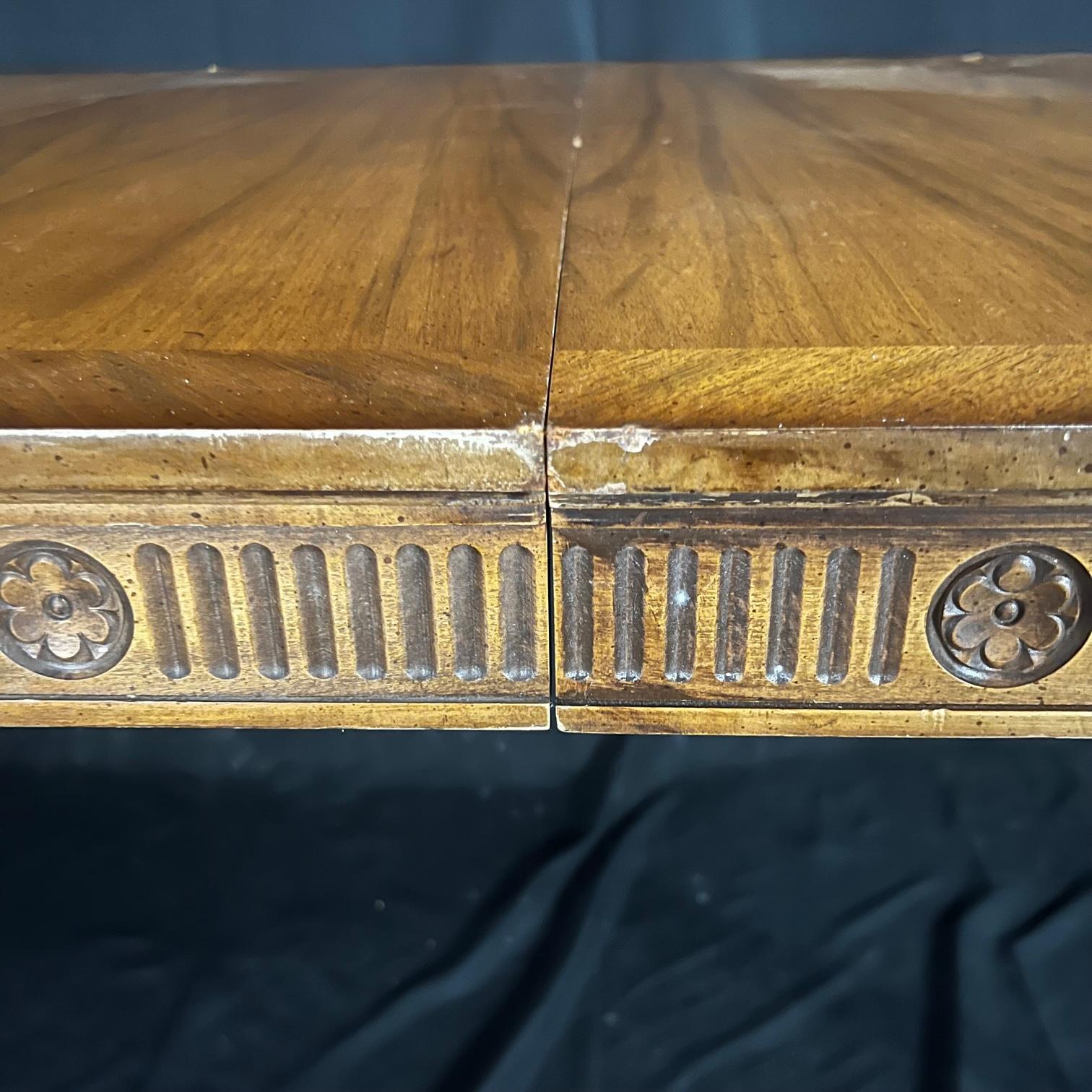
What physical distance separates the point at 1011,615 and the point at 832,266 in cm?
17

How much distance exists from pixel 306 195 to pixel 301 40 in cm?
57

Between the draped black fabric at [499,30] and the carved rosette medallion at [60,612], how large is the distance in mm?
762

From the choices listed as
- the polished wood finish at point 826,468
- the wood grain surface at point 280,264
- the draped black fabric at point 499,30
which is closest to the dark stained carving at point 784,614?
the polished wood finish at point 826,468

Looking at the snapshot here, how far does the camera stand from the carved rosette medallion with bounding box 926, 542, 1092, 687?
42 cm

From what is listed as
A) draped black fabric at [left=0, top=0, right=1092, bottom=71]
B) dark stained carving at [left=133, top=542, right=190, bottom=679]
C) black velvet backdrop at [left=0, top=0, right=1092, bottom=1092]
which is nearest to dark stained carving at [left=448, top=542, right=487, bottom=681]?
dark stained carving at [left=133, top=542, right=190, bottom=679]

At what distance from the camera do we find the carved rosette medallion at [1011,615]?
419 mm

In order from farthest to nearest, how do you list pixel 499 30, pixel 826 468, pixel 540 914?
pixel 499 30
pixel 540 914
pixel 826 468

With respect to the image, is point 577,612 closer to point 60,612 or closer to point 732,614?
point 732,614

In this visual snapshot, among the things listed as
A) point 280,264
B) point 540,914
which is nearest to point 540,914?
point 540,914

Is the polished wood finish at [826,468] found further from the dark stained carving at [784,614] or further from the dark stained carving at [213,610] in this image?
the dark stained carving at [213,610]

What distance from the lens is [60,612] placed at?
0.45 m

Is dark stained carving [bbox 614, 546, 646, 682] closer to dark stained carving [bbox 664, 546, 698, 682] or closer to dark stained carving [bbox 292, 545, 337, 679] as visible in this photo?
dark stained carving [bbox 664, 546, 698, 682]

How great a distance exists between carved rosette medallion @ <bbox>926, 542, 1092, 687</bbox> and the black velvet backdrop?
25 cm

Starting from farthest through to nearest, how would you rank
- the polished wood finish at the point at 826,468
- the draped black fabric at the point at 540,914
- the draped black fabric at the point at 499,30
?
1. the draped black fabric at the point at 499,30
2. the draped black fabric at the point at 540,914
3. the polished wood finish at the point at 826,468
